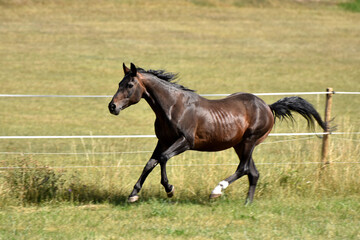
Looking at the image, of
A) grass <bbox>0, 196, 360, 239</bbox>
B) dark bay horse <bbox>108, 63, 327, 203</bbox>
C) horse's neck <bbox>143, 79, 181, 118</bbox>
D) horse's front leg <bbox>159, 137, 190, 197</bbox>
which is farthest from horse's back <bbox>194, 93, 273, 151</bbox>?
grass <bbox>0, 196, 360, 239</bbox>

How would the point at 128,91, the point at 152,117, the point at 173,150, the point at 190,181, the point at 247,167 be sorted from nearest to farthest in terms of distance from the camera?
the point at 128,91, the point at 173,150, the point at 247,167, the point at 190,181, the point at 152,117

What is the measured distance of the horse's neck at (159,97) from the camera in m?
6.60

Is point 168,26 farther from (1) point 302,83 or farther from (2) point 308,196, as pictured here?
(2) point 308,196

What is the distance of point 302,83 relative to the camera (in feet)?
66.8

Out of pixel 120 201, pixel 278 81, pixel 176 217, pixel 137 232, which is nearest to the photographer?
pixel 137 232

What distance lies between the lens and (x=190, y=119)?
668cm

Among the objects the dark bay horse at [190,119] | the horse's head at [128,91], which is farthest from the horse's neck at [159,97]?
the horse's head at [128,91]

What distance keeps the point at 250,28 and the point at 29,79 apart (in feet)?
42.2

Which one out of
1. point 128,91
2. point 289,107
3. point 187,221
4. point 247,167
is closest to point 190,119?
point 128,91

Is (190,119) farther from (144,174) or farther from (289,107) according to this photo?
(289,107)

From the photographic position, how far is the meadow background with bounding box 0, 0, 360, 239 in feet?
20.7

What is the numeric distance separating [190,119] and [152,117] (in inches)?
376

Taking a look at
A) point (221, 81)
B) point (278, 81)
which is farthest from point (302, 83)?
point (221, 81)

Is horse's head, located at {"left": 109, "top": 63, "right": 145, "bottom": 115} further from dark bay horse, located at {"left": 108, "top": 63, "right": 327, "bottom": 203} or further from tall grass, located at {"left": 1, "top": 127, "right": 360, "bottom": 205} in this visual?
tall grass, located at {"left": 1, "top": 127, "right": 360, "bottom": 205}
